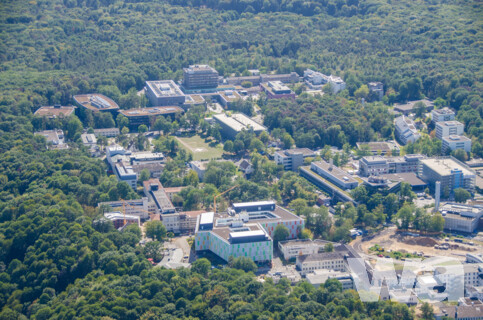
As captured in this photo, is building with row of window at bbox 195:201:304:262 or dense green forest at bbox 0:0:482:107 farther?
dense green forest at bbox 0:0:482:107

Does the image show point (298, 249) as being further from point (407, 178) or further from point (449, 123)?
point (449, 123)

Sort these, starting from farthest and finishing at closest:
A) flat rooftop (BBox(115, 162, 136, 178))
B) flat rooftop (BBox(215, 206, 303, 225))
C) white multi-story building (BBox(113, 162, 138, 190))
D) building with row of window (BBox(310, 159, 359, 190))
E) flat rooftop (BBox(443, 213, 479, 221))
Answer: flat rooftop (BBox(115, 162, 136, 178)), white multi-story building (BBox(113, 162, 138, 190)), building with row of window (BBox(310, 159, 359, 190)), flat rooftop (BBox(443, 213, 479, 221)), flat rooftop (BBox(215, 206, 303, 225))

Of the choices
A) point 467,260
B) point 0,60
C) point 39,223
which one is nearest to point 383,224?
point 467,260

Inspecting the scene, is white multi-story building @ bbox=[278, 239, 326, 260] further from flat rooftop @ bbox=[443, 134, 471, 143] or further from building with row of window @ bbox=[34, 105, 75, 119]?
building with row of window @ bbox=[34, 105, 75, 119]

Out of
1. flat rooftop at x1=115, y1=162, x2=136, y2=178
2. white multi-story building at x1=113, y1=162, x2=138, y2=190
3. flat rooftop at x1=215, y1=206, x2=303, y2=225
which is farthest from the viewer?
flat rooftop at x1=115, y1=162, x2=136, y2=178

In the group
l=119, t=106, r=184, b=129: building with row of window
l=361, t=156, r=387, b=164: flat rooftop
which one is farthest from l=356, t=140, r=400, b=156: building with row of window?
l=119, t=106, r=184, b=129: building with row of window

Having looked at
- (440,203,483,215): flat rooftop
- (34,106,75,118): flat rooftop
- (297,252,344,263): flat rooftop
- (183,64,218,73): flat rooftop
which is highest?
(183,64,218,73): flat rooftop
